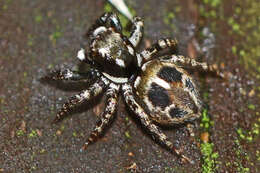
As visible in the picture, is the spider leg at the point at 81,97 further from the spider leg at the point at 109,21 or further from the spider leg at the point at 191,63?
the spider leg at the point at 191,63

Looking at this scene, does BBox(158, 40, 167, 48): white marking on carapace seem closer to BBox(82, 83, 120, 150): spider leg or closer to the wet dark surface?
the wet dark surface

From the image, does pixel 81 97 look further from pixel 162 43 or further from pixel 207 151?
pixel 207 151

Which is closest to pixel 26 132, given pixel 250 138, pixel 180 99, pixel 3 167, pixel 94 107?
pixel 3 167

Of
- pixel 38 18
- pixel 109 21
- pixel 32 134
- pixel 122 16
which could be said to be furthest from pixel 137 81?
pixel 38 18

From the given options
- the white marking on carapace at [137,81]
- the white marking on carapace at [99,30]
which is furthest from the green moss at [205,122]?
the white marking on carapace at [99,30]

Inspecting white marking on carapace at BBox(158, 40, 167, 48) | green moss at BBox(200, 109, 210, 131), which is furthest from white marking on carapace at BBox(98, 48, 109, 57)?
green moss at BBox(200, 109, 210, 131)
